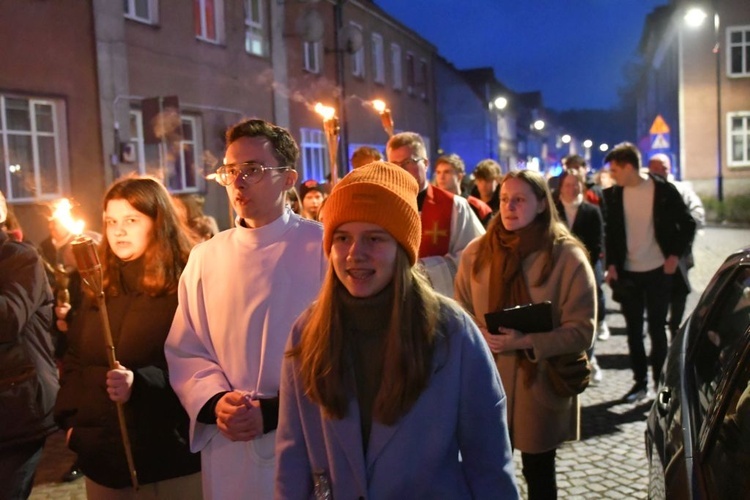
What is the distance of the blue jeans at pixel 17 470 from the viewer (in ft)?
11.5

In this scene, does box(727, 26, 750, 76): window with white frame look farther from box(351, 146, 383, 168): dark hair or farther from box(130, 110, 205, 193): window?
box(351, 146, 383, 168): dark hair

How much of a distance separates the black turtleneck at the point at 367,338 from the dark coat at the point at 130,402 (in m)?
1.28

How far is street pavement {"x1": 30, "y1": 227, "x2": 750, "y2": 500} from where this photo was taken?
5.20 meters

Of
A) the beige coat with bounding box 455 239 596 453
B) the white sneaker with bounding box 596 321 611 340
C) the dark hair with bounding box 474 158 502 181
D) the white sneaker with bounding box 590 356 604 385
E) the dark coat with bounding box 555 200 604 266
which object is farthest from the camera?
the white sneaker with bounding box 596 321 611 340

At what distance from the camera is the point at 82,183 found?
1326 centimetres

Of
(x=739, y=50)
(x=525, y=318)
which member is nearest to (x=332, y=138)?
(x=525, y=318)

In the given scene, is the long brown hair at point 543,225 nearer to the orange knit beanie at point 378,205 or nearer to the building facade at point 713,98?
the orange knit beanie at point 378,205

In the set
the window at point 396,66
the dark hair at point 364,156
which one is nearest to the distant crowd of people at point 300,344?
the dark hair at point 364,156

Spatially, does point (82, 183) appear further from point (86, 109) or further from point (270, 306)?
point (270, 306)

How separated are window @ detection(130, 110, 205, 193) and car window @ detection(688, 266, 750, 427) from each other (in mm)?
12422

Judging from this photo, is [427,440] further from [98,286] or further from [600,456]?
[600,456]

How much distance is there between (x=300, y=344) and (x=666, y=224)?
5.54 meters

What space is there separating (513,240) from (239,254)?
164cm

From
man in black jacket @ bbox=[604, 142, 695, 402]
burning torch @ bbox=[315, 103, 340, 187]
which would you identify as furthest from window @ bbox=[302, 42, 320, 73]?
burning torch @ bbox=[315, 103, 340, 187]
